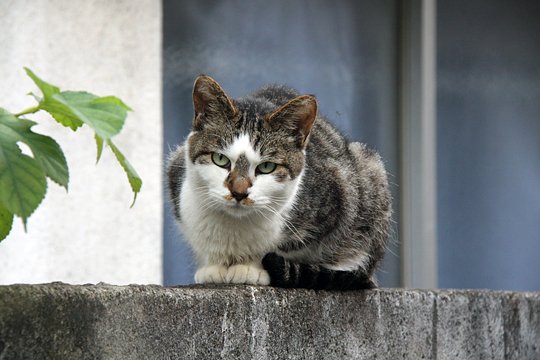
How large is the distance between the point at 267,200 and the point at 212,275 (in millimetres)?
284

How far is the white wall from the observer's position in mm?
4297

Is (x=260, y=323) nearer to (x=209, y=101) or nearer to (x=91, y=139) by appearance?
(x=209, y=101)

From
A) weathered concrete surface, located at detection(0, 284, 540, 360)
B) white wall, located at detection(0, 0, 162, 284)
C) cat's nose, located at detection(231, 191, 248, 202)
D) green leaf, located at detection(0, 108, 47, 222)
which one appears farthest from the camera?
white wall, located at detection(0, 0, 162, 284)

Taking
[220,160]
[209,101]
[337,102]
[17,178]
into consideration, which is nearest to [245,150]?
[220,160]

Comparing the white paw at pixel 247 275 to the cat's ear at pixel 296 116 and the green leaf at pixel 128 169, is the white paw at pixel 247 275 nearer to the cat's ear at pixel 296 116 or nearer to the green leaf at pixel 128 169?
the cat's ear at pixel 296 116

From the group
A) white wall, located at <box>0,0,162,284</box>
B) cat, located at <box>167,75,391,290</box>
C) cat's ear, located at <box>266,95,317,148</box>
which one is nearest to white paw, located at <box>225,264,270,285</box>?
cat, located at <box>167,75,391,290</box>

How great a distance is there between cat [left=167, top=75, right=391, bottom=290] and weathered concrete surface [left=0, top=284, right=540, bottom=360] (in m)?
0.14

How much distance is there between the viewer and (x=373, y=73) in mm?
5254

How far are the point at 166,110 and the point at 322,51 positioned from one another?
94 centimetres

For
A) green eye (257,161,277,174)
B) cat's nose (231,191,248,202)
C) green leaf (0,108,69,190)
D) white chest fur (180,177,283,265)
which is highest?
green eye (257,161,277,174)

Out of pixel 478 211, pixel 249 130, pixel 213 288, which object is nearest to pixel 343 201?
pixel 249 130

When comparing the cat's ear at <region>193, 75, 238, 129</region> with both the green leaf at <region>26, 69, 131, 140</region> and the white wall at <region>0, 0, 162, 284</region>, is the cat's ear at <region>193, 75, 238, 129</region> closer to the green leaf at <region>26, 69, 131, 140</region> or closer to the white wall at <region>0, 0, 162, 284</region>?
the green leaf at <region>26, 69, 131, 140</region>

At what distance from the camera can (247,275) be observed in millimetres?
2686

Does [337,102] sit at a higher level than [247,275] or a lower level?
higher
